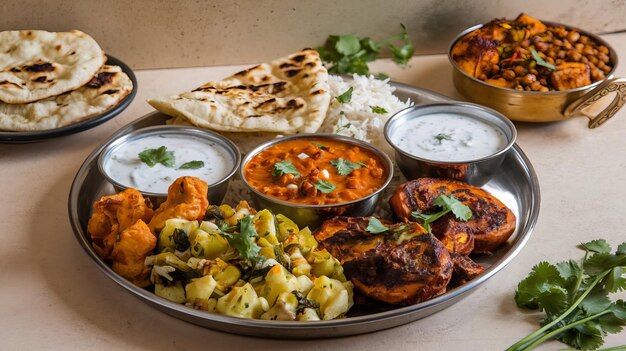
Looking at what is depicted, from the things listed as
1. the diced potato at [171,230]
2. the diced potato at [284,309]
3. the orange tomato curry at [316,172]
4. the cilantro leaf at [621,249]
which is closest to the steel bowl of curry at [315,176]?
the orange tomato curry at [316,172]

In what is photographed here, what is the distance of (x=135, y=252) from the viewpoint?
288 centimetres

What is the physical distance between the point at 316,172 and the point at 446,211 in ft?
1.98

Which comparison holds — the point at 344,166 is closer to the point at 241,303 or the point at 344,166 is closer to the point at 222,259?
the point at 222,259

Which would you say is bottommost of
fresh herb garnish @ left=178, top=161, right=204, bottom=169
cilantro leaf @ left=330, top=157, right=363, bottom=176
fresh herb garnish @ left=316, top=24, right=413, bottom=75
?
fresh herb garnish @ left=316, top=24, right=413, bottom=75

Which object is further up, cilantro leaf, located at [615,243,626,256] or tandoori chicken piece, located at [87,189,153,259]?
tandoori chicken piece, located at [87,189,153,259]

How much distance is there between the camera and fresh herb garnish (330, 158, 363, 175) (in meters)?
3.44

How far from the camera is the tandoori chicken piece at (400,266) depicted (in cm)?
273

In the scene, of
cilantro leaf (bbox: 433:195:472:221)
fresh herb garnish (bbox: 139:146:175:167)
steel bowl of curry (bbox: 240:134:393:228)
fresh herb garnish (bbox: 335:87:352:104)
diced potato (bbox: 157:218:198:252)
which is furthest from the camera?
fresh herb garnish (bbox: 335:87:352:104)

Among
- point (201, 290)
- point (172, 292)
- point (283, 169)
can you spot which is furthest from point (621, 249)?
point (172, 292)

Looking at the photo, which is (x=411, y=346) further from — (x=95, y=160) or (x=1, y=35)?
(x=1, y=35)

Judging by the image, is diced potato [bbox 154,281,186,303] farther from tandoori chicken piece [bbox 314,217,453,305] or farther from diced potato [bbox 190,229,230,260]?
tandoori chicken piece [bbox 314,217,453,305]

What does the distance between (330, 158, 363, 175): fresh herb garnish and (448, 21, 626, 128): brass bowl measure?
3.50 feet

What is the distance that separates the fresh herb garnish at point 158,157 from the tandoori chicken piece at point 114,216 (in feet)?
1.30

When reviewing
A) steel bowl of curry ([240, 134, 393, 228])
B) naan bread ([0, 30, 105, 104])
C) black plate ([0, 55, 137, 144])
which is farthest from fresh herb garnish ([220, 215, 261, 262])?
naan bread ([0, 30, 105, 104])
